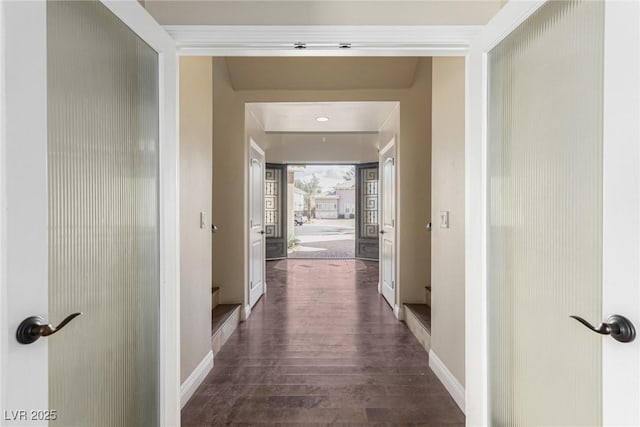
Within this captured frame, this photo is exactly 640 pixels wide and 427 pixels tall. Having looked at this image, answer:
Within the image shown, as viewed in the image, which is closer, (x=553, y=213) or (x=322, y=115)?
(x=553, y=213)

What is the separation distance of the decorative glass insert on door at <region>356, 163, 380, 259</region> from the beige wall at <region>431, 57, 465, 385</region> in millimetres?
5150

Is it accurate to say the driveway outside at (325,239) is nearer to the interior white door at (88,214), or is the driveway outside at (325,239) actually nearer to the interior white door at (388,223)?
the interior white door at (388,223)

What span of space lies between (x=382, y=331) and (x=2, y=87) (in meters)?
3.23

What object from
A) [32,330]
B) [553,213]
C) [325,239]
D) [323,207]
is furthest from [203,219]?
[323,207]

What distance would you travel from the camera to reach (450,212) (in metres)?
2.26

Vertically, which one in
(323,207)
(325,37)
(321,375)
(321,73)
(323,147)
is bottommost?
(321,375)

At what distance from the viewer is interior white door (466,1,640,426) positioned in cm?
87

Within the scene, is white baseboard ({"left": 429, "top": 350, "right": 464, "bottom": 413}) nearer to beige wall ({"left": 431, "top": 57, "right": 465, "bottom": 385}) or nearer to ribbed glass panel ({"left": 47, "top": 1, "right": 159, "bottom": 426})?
beige wall ({"left": 431, "top": 57, "right": 465, "bottom": 385})

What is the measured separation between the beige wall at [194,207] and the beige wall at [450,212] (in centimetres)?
173

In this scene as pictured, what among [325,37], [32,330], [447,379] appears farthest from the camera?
[447,379]

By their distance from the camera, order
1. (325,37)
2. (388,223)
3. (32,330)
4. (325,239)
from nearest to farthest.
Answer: (32,330)
(325,37)
(388,223)
(325,239)

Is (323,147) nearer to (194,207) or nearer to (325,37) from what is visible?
(194,207)

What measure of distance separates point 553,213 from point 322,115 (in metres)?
3.65

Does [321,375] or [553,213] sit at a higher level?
[553,213]
